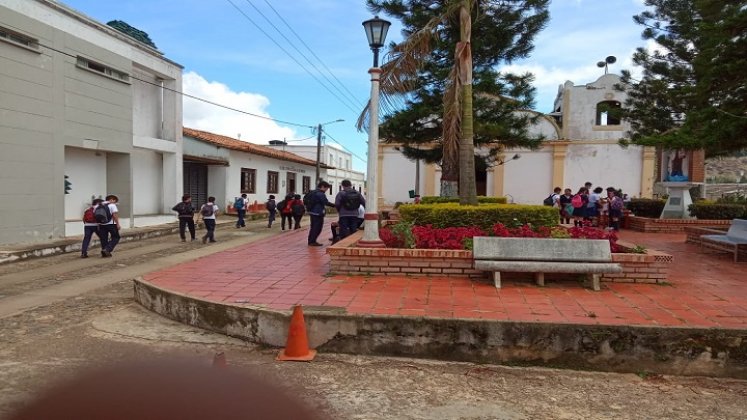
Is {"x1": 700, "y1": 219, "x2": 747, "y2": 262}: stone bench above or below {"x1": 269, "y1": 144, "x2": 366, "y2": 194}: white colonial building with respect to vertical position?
below

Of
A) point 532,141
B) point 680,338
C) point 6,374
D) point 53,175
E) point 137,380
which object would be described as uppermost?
point 532,141

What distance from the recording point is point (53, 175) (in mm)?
13086

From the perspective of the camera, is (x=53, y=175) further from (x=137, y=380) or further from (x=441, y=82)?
(x=137, y=380)

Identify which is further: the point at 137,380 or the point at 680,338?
the point at 680,338

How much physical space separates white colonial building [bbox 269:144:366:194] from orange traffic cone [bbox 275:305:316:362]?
38041 millimetres

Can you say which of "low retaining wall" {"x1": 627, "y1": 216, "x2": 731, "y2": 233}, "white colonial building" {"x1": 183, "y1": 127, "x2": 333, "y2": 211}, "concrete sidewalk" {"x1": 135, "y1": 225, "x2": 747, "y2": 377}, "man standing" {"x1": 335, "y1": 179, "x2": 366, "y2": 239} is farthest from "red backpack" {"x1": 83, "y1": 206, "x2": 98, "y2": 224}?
"low retaining wall" {"x1": 627, "y1": 216, "x2": 731, "y2": 233}

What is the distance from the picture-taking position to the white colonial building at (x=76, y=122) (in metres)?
11.9

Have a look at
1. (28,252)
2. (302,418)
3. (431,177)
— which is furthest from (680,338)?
(431,177)

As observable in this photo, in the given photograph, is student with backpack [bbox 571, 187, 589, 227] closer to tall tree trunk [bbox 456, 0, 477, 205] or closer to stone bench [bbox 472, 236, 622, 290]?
tall tree trunk [bbox 456, 0, 477, 205]

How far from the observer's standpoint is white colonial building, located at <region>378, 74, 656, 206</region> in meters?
27.3

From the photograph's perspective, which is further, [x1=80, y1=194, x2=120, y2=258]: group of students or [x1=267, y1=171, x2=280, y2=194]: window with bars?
[x1=267, y1=171, x2=280, y2=194]: window with bars

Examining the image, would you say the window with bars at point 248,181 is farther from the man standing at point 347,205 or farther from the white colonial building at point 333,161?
the man standing at point 347,205

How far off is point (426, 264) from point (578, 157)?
23430 millimetres

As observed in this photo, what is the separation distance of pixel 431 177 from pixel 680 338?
24.7 meters
